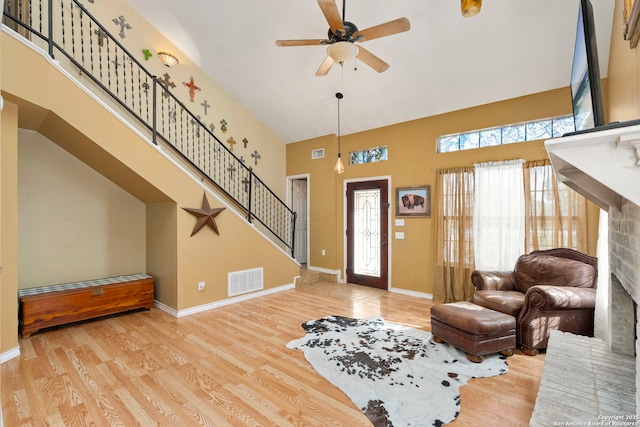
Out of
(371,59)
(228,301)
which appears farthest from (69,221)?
(371,59)

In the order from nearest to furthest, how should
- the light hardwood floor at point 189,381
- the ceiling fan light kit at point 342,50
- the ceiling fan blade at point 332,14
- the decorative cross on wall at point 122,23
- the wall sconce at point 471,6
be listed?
1. the wall sconce at point 471,6
2. the light hardwood floor at point 189,381
3. the ceiling fan blade at point 332,14
4. the ceiling fan light kit at point 342,50
5. the decorative cross on wall at point 122,23

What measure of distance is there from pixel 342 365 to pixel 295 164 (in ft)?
16.4

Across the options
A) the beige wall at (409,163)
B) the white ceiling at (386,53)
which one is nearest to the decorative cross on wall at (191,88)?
the white ceiling at (386,53)

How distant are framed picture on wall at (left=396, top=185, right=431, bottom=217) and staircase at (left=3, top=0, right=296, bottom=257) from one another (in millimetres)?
2302

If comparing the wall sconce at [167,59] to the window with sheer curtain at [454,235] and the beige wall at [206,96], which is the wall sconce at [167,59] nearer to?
the beige wall at [206,96]

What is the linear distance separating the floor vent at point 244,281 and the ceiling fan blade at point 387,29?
3.78m

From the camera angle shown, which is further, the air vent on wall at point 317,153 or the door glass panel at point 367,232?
the air vent on wall at point 317,153

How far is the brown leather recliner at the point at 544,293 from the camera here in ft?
9.77

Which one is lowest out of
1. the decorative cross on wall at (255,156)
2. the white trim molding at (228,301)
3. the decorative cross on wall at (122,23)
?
the white trim molding at (228,301)

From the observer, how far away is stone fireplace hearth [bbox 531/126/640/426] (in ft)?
3.55

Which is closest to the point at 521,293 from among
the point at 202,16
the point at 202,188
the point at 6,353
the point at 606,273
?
the point at 606,273

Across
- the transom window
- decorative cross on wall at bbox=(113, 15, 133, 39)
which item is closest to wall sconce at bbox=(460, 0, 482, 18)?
the transom window

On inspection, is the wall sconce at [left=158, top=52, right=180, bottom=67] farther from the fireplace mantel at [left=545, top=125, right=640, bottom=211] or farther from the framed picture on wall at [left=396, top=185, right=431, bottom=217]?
the fireplace mantel at [left=545, top=125, right=640, bottom=211]

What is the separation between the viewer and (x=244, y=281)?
16.3ft
